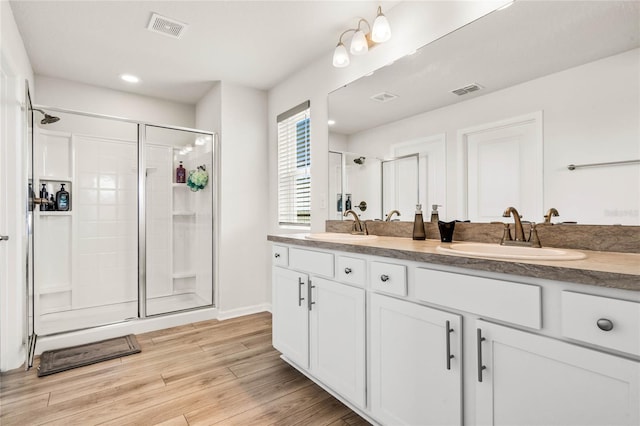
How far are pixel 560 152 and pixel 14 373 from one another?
3.44 m

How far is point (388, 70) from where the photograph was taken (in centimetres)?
217

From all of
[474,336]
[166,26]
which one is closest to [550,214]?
[474,336]

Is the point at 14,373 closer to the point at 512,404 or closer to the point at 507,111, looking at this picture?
the point at 512,404

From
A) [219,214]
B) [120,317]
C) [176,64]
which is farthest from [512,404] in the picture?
[176,64]

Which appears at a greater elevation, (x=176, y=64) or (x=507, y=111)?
(x=176, y=64)

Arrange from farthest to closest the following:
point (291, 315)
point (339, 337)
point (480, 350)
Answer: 1. point (291, 315)
2. point (339, 337)
3. point (480, 350)

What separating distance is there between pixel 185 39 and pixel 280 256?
186cm

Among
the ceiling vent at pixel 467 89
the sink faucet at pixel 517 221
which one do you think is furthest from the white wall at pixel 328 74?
the sink faucet at pixel 517 221

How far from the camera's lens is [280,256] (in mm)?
2186

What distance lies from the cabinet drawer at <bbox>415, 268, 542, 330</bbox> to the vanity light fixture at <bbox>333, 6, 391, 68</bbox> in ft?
4.84

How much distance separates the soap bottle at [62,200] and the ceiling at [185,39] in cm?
114

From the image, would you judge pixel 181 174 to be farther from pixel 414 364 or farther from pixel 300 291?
pixel 414 364

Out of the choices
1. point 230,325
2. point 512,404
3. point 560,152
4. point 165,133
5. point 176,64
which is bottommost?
point 230,325

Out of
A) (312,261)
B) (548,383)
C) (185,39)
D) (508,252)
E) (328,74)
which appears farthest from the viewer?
(328,74)
